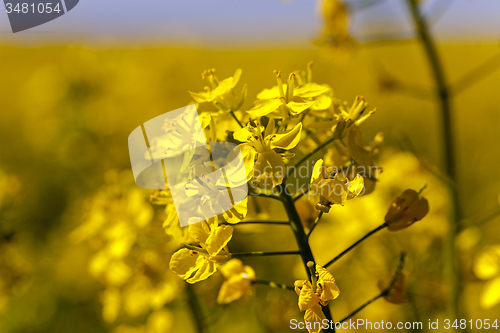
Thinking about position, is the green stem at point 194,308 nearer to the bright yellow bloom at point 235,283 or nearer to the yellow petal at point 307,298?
the bright yellow bloom at point 235,283

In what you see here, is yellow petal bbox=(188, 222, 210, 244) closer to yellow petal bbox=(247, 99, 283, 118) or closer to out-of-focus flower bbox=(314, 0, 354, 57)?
yellow petal bbox=(247, 99, 283, 118)

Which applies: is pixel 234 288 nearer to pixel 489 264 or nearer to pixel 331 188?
pixel 331 188

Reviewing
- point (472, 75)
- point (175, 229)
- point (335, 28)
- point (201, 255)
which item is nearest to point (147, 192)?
point (175, 229)

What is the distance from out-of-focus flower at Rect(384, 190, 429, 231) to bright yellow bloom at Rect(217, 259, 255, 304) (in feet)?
1.47

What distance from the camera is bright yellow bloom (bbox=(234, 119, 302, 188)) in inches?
33.2

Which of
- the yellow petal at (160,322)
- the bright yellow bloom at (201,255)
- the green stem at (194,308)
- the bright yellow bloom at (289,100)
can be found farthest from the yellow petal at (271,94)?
the yellow petal at (160,322)

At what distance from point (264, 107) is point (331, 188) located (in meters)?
0.28

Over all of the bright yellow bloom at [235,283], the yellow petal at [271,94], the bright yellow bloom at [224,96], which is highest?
the bright yellow bloom at [224,96]

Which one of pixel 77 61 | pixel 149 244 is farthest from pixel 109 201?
pixel 77 61

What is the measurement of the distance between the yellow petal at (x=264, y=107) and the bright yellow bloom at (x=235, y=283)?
47cm

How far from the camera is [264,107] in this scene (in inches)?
36.1

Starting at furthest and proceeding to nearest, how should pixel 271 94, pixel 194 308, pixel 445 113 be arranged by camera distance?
pixel 445 113, pixel 194 308, pixel 271 94

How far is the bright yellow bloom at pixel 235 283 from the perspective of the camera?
1.05 meters

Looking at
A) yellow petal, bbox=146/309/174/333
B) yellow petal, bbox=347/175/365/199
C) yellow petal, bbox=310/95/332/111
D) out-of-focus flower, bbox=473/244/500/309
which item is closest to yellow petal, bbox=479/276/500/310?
out-of-focus flower, bbox=473/244/500/309
